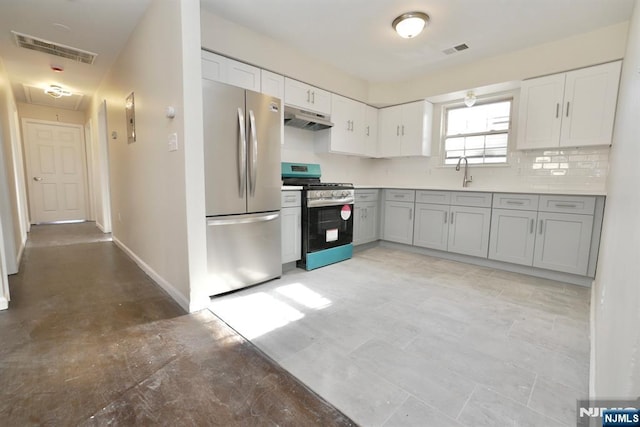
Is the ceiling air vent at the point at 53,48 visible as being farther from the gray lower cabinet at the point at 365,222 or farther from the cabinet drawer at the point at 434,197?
the cabinet drawer at the point at 434,197

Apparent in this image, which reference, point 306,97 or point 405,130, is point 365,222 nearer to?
point 405,130

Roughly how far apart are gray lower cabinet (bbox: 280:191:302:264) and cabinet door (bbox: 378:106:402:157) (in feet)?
6.97

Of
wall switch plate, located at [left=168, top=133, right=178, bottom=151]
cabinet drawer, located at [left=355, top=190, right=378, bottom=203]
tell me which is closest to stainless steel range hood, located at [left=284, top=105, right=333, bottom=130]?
cabinet drawer, located at [left=355, top=190, right=378, bottom=203]

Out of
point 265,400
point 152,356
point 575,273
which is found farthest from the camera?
point 575,273

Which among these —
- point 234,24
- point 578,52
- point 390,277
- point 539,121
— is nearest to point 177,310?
point 390,277

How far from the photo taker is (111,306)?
7.37ft

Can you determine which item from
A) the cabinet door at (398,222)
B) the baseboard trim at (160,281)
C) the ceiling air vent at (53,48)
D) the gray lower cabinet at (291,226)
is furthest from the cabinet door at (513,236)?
the ceiling air vent at (53,48)

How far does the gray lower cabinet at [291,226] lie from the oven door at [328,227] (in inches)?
4.0

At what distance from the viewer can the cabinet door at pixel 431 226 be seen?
12.3 feet

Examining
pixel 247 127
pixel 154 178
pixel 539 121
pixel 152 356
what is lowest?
pixel 152 356

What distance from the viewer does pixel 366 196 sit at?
13.8 feet

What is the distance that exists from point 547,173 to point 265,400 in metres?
3.87

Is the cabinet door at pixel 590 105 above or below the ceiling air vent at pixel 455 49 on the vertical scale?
below

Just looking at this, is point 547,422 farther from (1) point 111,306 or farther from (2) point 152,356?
(1) point 111,306
